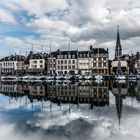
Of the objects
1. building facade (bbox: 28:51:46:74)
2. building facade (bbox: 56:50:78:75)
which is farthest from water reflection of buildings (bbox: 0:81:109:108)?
building facade (bbox: 28:51:46:74)

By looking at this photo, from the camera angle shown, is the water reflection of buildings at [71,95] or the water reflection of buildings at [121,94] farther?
the water reflection of buildings at [71,95]

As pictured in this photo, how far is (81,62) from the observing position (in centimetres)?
14600

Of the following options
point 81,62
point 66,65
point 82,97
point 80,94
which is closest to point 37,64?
point 66,65

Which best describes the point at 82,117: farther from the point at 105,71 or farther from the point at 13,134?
the point at 105,71

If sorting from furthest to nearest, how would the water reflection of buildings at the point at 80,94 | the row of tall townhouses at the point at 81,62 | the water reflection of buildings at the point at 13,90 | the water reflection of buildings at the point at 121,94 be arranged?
the row of tall townhouses at the point at 81,62 → the water reflection of buildings at the point at 13,90 → the water reflection of buildings at the point at 80,94 → the water reflection of buildings at the point at 121,94

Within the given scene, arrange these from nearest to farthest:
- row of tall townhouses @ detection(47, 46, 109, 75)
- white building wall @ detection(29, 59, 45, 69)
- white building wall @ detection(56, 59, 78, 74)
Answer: row of tall townhouses @ detection(47, 46, 109, 75) → white building wall @ detection(56, 59, 78, 74) → white building wall @ detection(29, 59, 45, 69)

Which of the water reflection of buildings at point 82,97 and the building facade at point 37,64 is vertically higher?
the building facade at point 37,64

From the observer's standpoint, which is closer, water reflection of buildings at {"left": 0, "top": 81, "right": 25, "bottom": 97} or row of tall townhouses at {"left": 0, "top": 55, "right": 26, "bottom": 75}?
water reflection of buildings at {"left": 0, "top": 81, "right": 25, "bottom": 97}

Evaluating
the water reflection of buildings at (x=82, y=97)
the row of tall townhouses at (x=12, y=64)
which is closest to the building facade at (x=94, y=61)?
the row of tall townhouses at (x=12, y=64)

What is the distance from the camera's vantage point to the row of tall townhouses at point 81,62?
471ft

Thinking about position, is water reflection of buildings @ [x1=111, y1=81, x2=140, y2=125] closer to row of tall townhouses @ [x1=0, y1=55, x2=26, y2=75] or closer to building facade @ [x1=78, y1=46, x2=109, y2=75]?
building facade @ [x1=78, y1=46, x2=109, y2=75]

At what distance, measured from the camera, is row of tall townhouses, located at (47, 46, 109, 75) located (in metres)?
144

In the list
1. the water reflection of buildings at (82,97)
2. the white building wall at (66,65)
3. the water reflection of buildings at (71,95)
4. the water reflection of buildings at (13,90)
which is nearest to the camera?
the water reflection of buildings at (82,97)

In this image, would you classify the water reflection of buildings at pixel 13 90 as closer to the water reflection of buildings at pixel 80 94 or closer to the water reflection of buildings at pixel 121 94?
the water reflection of buildings at pixel 80 94
